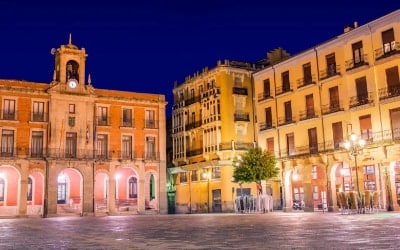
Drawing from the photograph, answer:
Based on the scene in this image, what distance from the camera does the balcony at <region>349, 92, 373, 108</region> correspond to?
114 ft

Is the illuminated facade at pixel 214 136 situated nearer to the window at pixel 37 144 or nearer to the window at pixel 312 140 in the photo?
the window at pixel 312 140

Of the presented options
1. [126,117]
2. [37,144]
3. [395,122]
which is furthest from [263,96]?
[37,144]

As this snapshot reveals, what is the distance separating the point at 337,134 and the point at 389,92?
590 centimetres

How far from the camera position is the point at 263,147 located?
46031 millimetres

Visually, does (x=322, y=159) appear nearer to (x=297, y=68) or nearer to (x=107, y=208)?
(x=297, y=68)

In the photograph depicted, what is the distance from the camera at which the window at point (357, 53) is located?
36.2 metres

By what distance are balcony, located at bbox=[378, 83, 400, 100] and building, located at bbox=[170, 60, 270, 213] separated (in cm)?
1976

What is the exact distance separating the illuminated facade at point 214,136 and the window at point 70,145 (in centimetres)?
1433

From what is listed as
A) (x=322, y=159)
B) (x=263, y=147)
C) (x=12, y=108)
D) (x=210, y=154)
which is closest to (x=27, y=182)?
(x=12, y=108)

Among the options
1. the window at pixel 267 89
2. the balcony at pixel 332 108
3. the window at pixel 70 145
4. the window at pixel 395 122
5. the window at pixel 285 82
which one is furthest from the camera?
the window at pixel 70 145

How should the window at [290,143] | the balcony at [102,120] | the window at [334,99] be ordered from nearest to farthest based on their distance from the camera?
the window at [334,99]
the window at [290,143]
the balcony at [102,120]

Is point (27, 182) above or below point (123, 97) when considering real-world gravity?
below

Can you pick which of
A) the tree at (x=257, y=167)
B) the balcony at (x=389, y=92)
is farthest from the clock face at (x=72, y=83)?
the balcony at (x=389, y=92)

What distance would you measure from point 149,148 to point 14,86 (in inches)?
632
